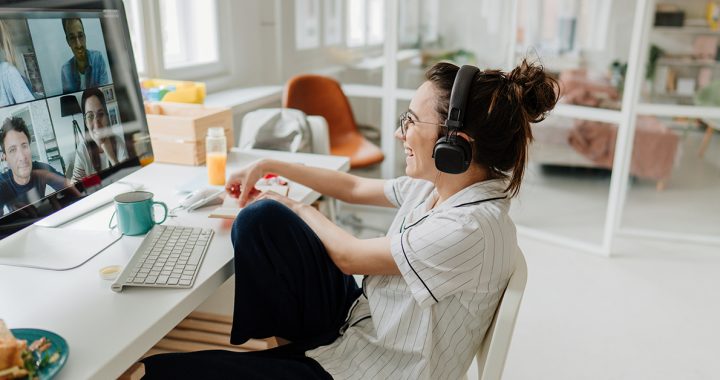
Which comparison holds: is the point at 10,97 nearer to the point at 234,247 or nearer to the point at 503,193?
the point at 234,247

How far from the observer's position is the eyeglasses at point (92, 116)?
1285mm

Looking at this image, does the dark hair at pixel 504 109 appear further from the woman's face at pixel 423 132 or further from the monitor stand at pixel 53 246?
the monitor stand at pixel 53 246

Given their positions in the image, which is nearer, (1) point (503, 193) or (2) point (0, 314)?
(2) point (0, 314)

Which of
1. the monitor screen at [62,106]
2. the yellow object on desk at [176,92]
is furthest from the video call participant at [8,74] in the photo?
the yellow object on desk at [176,92]

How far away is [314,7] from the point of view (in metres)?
3.43

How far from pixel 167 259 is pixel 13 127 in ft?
1.20

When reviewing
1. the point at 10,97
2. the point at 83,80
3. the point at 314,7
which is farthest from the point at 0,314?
the point at 314,7

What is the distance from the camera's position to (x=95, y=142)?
131cm

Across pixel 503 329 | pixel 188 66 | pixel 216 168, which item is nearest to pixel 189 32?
pixel 188 66

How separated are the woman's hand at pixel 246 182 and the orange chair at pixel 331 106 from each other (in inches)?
59.6

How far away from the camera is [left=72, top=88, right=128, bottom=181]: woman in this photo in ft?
4.16

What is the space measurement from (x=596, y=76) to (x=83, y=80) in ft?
8.39

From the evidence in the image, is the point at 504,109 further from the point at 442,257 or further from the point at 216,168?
the point at 216,168

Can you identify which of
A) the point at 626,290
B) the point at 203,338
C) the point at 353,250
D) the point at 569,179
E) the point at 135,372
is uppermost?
the point at 353,250
